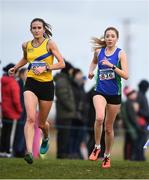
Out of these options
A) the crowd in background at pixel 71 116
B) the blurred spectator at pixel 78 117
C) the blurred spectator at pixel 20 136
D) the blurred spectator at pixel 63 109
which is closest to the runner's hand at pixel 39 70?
the crowd in background at pixel 71 116

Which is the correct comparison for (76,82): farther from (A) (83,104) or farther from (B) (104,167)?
(B) (104,167)

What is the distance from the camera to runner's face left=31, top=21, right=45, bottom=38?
43.6 ft

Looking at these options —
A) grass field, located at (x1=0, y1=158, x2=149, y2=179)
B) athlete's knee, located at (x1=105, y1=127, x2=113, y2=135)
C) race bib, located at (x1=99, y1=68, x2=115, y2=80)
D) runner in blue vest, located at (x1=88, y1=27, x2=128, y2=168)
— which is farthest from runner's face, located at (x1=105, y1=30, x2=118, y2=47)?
grass field, located at (x1=0, y1=158, x2=149, y2=179)

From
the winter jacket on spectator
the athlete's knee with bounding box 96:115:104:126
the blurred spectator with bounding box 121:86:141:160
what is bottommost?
the blurred spectator with bounding box 121:86:141:160

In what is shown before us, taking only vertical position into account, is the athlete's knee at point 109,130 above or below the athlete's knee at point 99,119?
below

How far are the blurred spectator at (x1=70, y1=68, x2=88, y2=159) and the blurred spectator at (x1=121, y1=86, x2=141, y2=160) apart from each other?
1.15 metres

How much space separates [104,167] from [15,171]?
162cm

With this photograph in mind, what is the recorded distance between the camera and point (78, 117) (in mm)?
20500

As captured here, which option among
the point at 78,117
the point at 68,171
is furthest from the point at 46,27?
the point at 78,117

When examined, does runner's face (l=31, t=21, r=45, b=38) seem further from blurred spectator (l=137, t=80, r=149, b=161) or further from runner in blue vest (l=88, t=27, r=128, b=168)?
blurred spectator (l=137, t=80, r=149, b=161)

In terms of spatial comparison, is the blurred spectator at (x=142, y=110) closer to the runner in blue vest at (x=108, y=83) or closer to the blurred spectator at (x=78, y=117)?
the blurred spectator at (x=78, y=117)

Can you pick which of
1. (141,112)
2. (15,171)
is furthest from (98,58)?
(141,112)

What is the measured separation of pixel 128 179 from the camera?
1162 cm

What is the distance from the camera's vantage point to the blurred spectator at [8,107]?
719 inches
